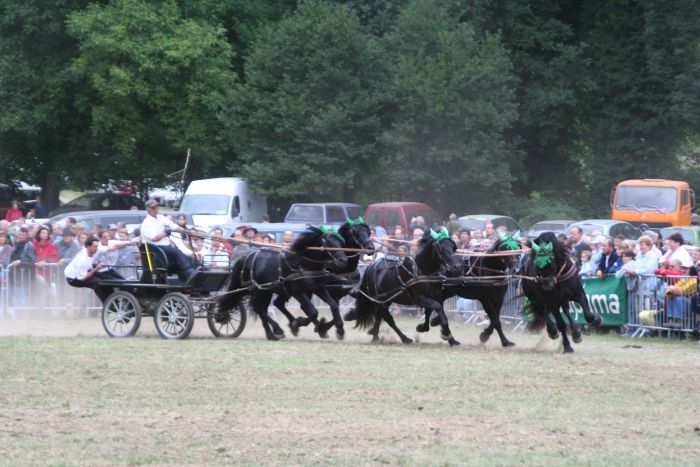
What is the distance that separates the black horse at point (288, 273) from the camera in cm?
1791

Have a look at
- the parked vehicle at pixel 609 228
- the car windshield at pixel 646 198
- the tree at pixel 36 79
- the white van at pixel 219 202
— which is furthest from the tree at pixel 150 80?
the parked vehicle at pixel 609 228

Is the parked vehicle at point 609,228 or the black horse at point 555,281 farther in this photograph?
the parked vehicle at point 609,228

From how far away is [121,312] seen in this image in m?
18.5

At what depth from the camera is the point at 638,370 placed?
13727 mm

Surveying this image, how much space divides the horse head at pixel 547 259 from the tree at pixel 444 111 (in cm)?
2432

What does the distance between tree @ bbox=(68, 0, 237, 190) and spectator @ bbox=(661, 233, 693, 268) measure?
24.5 m

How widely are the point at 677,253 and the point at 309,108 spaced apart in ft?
75.9

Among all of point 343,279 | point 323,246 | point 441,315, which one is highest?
point 323,246

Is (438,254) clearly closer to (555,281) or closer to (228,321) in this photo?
(555,281)

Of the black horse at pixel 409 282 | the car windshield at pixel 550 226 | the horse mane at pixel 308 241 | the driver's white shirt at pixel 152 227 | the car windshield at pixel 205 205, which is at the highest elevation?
the car windshield at pixel 205 205

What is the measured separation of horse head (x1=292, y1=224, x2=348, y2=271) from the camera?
58.4 feet

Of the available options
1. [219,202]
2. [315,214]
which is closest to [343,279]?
[315,214]

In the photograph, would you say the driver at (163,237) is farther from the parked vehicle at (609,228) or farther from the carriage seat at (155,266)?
the parked vehicle at (609,228)

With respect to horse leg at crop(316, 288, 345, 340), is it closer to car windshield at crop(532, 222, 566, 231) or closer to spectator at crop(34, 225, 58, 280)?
spectator at crop(34, 225, 58, 280)
